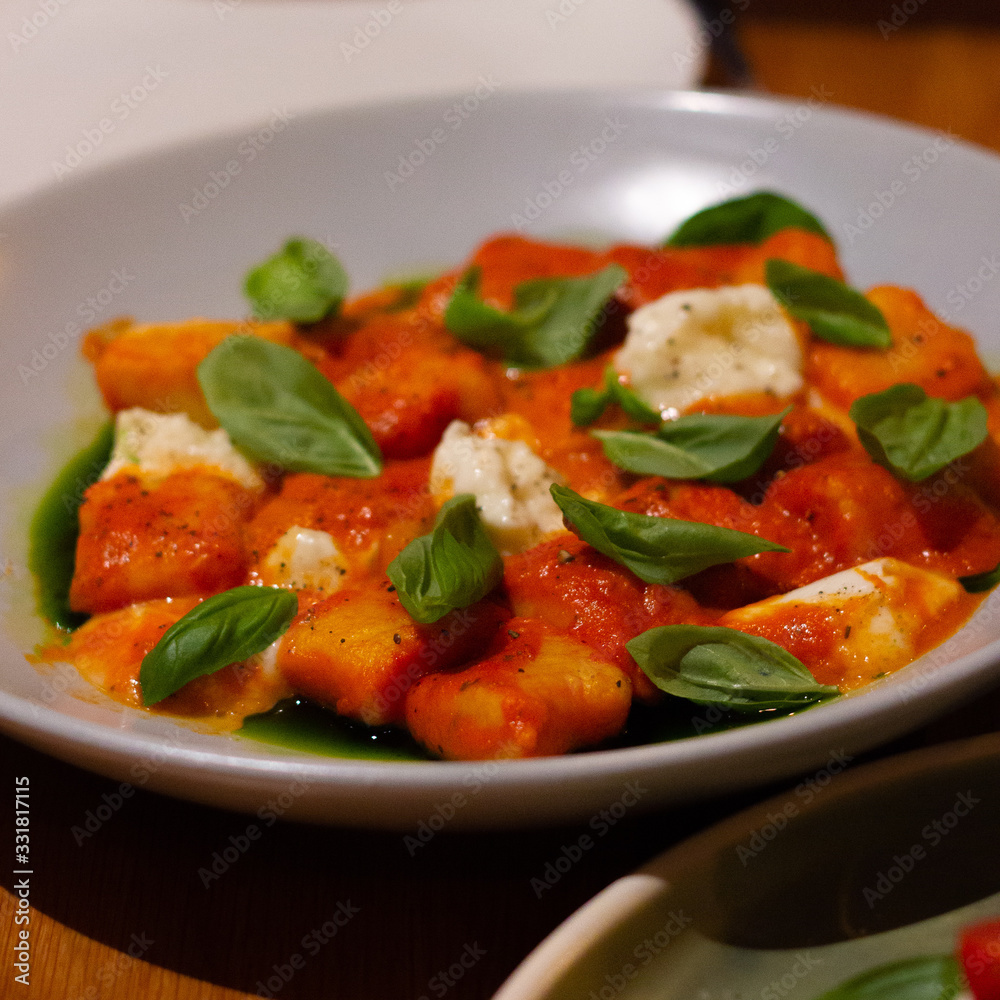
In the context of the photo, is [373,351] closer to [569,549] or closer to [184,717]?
[569,549]

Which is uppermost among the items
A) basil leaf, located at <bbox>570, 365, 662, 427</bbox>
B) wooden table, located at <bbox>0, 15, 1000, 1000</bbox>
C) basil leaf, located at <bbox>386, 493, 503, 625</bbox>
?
basil leaf, located at <bbox>570, 365, 662, 427</bbox>

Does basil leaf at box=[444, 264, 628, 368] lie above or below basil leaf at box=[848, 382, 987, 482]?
below

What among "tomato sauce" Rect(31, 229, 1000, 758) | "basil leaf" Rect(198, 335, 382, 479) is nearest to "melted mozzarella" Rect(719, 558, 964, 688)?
"tomato sauce" Rect(31, 229, 1000, 758)

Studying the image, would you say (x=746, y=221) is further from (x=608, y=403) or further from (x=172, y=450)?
(x=172, y=450)

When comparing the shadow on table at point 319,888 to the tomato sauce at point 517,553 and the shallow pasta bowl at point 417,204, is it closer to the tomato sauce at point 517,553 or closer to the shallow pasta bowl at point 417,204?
the tomato sauce at point 517,553

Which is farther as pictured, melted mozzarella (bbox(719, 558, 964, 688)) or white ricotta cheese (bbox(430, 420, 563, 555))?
white ricotta cheese (bbox(430, 420, 563, 555))

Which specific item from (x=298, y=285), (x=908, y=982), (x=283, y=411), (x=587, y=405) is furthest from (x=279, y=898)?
(x=298, y=285)

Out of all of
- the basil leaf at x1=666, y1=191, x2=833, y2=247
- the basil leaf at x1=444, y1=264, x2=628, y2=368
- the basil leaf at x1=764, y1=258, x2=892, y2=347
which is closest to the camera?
the basil leaf at x1=764, y1=258, x2=892, y2=347

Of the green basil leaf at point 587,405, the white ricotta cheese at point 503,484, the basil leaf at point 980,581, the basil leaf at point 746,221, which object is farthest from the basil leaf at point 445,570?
the basil leaf at point 746,221

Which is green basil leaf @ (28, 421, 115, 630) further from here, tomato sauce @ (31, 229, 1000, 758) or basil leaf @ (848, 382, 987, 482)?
basil leaf @ (848, 382, 987, 482)
